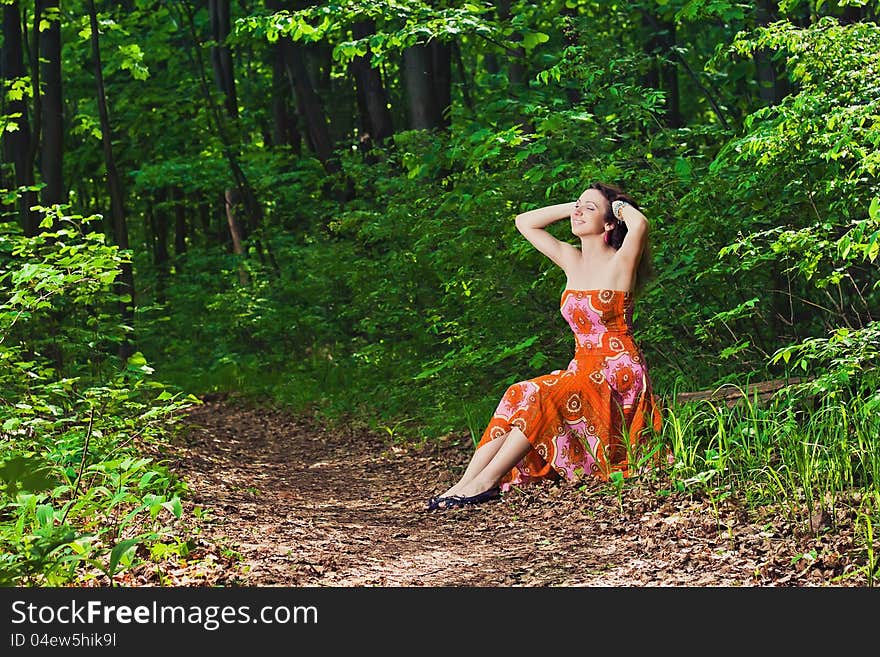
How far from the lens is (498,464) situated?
19.7ft

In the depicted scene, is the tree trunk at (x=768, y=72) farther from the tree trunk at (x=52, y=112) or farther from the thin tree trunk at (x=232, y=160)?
the thin tree trunk at (x=232, y=160)

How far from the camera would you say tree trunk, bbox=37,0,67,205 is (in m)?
10.6

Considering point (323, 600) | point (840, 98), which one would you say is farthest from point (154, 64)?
point (323, 600)

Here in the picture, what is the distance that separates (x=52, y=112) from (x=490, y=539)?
7.67 meters

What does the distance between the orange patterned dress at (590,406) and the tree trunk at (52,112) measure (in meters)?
6.86

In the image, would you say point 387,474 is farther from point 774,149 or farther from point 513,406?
point 774,149

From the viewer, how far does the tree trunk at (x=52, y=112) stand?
1065 cm

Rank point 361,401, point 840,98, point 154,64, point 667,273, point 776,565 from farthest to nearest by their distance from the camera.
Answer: point 154,64
point 361,401
point 667,273
point 840,98
point 776,565

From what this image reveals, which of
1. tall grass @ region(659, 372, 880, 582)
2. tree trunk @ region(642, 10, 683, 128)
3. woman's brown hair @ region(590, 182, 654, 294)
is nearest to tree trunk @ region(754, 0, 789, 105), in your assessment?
tree trunk @ region(642, 10, 683, 128)

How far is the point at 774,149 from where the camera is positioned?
5.50 meters

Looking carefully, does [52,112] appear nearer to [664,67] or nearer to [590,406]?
[590,406]

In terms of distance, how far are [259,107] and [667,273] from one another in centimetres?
1564

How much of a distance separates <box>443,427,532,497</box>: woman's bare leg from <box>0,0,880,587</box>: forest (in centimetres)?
16

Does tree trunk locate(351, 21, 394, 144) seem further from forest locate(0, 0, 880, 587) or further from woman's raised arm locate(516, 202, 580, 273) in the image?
woman's raised arm locate(516, 202, 580, 273)
